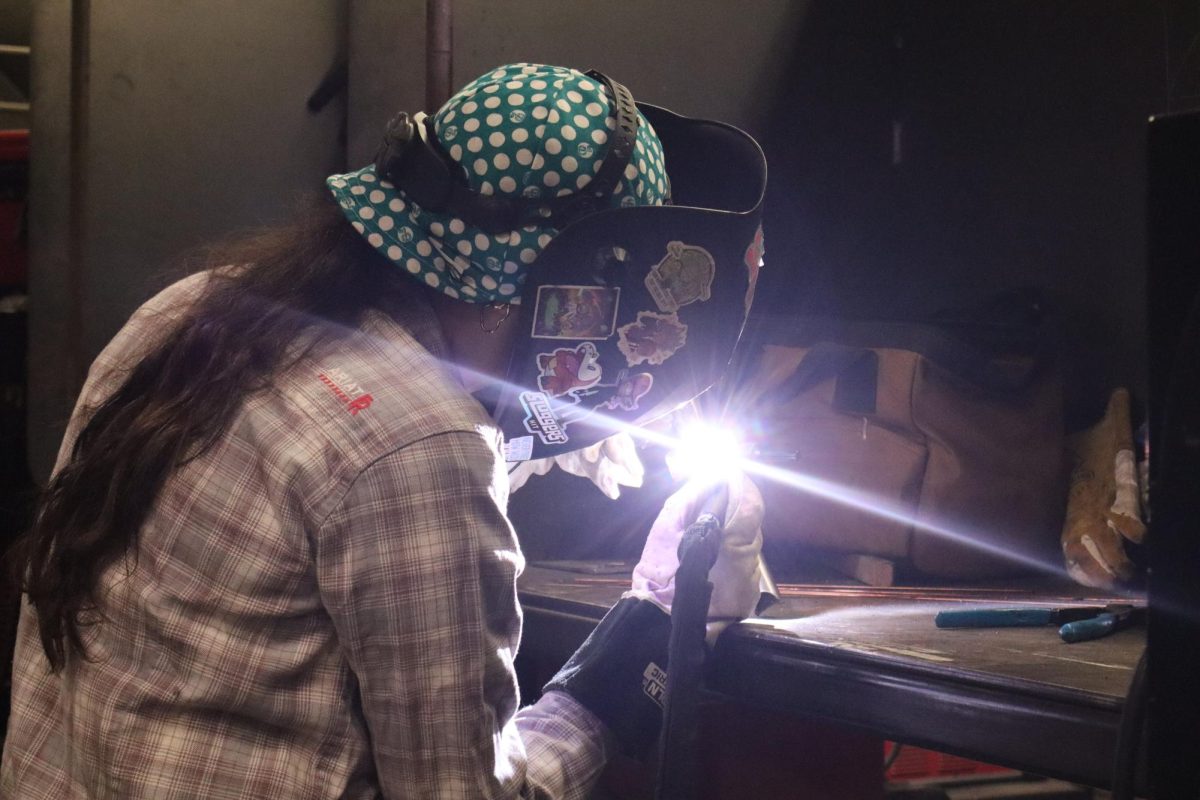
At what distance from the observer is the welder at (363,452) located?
3.10 feet

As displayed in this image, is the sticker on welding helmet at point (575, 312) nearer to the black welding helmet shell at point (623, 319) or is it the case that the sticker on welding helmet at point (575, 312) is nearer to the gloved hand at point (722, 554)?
the black welding helmet shell at point (623, 319)

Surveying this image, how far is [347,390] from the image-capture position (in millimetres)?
973

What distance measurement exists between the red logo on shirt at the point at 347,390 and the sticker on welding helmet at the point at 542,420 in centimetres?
19

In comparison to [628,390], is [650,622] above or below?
below

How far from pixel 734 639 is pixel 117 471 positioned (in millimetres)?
736

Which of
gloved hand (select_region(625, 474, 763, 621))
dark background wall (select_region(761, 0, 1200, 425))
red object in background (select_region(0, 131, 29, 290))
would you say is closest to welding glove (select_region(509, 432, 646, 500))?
gloved hand (select_region(625, 474, 763, 621))

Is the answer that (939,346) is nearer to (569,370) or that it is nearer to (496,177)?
(569,370)

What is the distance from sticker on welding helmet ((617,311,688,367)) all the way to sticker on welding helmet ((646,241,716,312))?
0.05ft

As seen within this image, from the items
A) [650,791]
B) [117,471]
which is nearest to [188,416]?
[117,471]

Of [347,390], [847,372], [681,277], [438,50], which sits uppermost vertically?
[438,50]

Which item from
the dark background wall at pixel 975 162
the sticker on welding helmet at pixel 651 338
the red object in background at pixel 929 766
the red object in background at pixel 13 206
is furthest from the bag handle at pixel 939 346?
the red object in background at pixel 13 206

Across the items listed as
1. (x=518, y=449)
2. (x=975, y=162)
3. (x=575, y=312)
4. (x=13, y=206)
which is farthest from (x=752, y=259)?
(x=13, y=206)

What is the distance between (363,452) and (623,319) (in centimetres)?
33

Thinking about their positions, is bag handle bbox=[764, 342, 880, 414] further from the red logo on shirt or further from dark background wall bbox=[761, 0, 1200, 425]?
the red logo on shirt
